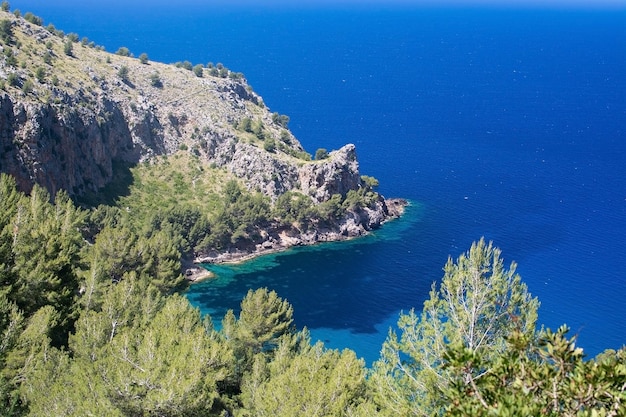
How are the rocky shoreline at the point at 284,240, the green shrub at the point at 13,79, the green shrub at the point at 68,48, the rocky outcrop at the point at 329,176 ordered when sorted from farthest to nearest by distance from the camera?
1. the rocky outcrop at the point at 329,176
2. the green shrub at the point at 68,48
3. the rocky shoreline at the point at 284,240
4. the green shrub at the point at 13,79

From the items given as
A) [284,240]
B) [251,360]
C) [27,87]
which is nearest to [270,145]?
[284,240]

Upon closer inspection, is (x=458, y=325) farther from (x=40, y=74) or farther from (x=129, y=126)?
(x=129, y=126)

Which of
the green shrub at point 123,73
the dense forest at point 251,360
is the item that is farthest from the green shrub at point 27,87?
the dense forest at point 251,360

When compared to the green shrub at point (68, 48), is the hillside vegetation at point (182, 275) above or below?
below

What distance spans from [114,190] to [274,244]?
21.4 metres

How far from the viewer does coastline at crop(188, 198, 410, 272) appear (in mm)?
74562

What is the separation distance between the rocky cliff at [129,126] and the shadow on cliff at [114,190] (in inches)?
31.6

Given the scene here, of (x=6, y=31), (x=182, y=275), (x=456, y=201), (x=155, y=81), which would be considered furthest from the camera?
(x=456, y=201)

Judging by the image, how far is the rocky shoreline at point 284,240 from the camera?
75.3m

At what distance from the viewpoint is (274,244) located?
83188mm

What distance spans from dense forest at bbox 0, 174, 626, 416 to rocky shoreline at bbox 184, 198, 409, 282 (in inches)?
1333

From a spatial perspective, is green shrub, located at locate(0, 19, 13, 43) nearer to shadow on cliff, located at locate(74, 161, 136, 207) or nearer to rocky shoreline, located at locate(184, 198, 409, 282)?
shadow on cliff, located at locate(74, 161, 136, 207)

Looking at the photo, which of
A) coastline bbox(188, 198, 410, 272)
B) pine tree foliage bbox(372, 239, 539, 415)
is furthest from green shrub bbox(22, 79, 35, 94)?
pine tree foliage bbox(372, 239, 539, 415)

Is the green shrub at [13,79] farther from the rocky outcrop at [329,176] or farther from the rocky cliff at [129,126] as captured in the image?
the rocky outcrop at [329,176]
